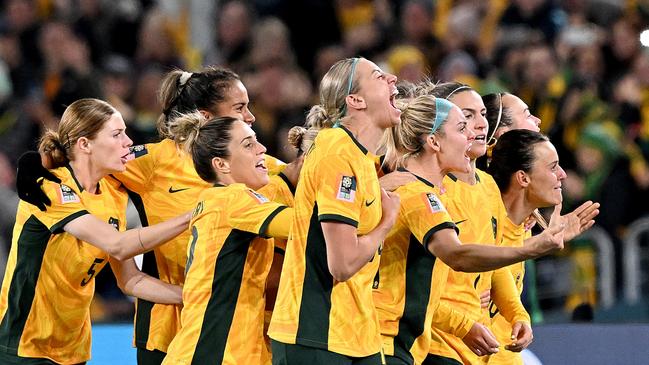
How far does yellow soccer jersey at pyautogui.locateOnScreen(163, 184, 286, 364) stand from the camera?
5.08m

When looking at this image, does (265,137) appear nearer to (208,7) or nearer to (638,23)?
(208,7)

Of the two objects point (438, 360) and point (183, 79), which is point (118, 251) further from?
point (438, 360)

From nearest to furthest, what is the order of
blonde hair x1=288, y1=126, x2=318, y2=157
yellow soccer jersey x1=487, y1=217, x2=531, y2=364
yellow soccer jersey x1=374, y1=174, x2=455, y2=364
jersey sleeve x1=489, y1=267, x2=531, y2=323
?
yellow soccer jersey x1=374, y1=174, x2=455, y2=364 → blonde hair x1=288, y1=126, x2=318, y2=157 → jersey sleeve x1=489, y1=267, x2=531, y2=323 → yellow soccer jersey x1=487, y1=217, x2=531, y2=364

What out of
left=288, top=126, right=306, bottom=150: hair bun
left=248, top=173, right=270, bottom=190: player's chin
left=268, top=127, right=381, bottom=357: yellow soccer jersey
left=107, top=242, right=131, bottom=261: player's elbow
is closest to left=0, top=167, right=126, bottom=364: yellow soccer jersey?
left=107, top=242, right=131, bottom=261: player's elbow

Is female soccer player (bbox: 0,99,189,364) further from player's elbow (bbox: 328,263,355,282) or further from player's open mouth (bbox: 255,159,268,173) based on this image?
player's elbow (bbox: 328,263,355,282)

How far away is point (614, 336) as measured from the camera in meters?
7.23

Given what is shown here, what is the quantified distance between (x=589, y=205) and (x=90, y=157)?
2155 mm

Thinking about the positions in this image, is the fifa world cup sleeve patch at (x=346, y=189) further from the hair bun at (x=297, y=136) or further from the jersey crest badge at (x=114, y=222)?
the jersey crest badge at (x=114, y=222)

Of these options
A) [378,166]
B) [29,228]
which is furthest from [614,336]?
[29,228]

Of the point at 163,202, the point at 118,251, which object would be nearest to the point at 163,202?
the point at 163,202

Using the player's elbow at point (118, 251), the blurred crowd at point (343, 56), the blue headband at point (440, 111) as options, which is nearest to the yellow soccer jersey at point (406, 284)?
the blue headband at point (440, 111)

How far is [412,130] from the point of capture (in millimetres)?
5457

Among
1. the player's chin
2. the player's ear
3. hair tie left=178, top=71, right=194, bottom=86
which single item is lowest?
the player's chin

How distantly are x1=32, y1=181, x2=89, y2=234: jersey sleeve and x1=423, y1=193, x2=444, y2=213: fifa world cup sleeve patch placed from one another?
1.46 metres
